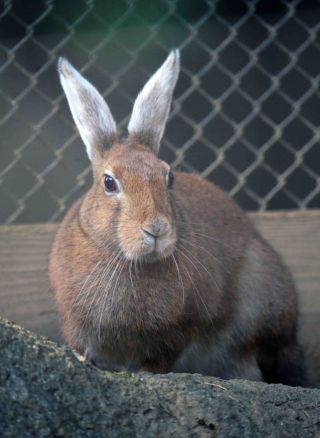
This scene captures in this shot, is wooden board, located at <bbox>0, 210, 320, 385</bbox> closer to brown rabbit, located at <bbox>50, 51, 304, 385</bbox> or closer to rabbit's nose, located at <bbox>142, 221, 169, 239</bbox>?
brown rabbit, located at <bbox>50, 51, 304, 385</bbox>

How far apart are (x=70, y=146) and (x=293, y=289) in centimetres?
137

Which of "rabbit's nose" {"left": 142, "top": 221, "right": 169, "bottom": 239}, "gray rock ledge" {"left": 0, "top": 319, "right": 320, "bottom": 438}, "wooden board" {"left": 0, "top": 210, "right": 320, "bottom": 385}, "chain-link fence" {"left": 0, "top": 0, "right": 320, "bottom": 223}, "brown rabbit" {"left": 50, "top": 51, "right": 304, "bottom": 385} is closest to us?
"gray rock ledge" {"left": 0, "top": 319, "right": 320, "bottom": 438}

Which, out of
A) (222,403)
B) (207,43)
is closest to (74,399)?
(222,403)

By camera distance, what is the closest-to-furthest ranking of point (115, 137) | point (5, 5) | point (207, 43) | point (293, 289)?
point (115, 137), point (293, 289), point (5, 5), point (207, 43)

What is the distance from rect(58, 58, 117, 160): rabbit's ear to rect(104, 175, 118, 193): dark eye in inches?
9.0

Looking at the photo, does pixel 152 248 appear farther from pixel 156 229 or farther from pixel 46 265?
pixel 46 265

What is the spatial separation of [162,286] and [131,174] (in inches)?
12.8

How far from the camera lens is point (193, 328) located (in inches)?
114

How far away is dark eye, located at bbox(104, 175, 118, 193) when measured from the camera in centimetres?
279

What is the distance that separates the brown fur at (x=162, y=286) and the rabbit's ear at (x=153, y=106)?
97 mm

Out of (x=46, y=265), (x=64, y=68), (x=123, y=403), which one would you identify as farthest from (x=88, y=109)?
(x=123, y=403)

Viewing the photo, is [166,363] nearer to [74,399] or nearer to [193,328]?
[193,328]

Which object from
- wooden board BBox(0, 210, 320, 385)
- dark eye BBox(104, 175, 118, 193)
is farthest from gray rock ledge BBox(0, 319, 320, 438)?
wooden board BBox(0, 210, 320, 385)

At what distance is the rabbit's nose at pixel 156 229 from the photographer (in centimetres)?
259
